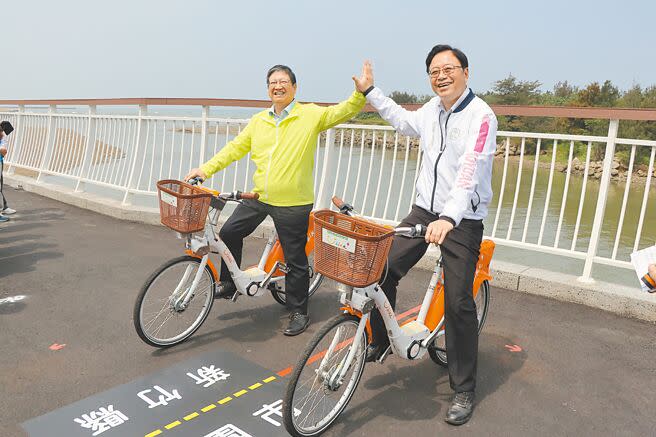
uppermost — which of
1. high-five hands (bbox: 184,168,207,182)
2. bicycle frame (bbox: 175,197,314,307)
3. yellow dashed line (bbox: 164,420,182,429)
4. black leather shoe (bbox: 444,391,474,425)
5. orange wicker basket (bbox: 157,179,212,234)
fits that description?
high-five hands (bbox: 184,168,207,182)

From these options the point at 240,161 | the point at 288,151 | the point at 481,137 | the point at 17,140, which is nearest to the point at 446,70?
the point at 481,137

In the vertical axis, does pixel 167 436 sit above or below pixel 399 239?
below

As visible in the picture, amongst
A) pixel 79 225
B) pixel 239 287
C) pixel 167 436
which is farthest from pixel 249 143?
pixel 79 225

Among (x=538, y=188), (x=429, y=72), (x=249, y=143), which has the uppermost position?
(x=429, y=72)

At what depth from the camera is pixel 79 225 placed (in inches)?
286

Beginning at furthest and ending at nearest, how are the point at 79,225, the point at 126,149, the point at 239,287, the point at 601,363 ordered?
the point at 126,149
the point at 79,225
the point at 239,287
the point at 601,363

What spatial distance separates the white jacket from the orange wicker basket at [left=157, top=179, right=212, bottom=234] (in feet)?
4.37

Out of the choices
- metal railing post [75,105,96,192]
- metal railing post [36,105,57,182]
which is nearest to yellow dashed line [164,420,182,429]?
metal railing post [75,105,96,192]

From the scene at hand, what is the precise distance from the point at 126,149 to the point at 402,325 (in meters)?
6.50

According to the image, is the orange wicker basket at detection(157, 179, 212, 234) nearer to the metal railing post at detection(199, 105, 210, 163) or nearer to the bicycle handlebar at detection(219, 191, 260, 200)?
the bicycle handlebar at detection(219, 191, 260, 200)

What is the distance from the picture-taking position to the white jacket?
2.68 meters

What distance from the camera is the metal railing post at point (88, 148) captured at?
28.8 ft

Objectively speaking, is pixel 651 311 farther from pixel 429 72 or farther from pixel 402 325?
pixel 429 72

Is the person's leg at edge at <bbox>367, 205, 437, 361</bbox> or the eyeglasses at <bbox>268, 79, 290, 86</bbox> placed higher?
the eyeglasses at <bbox>268, 79, 290, 86</bbox>
